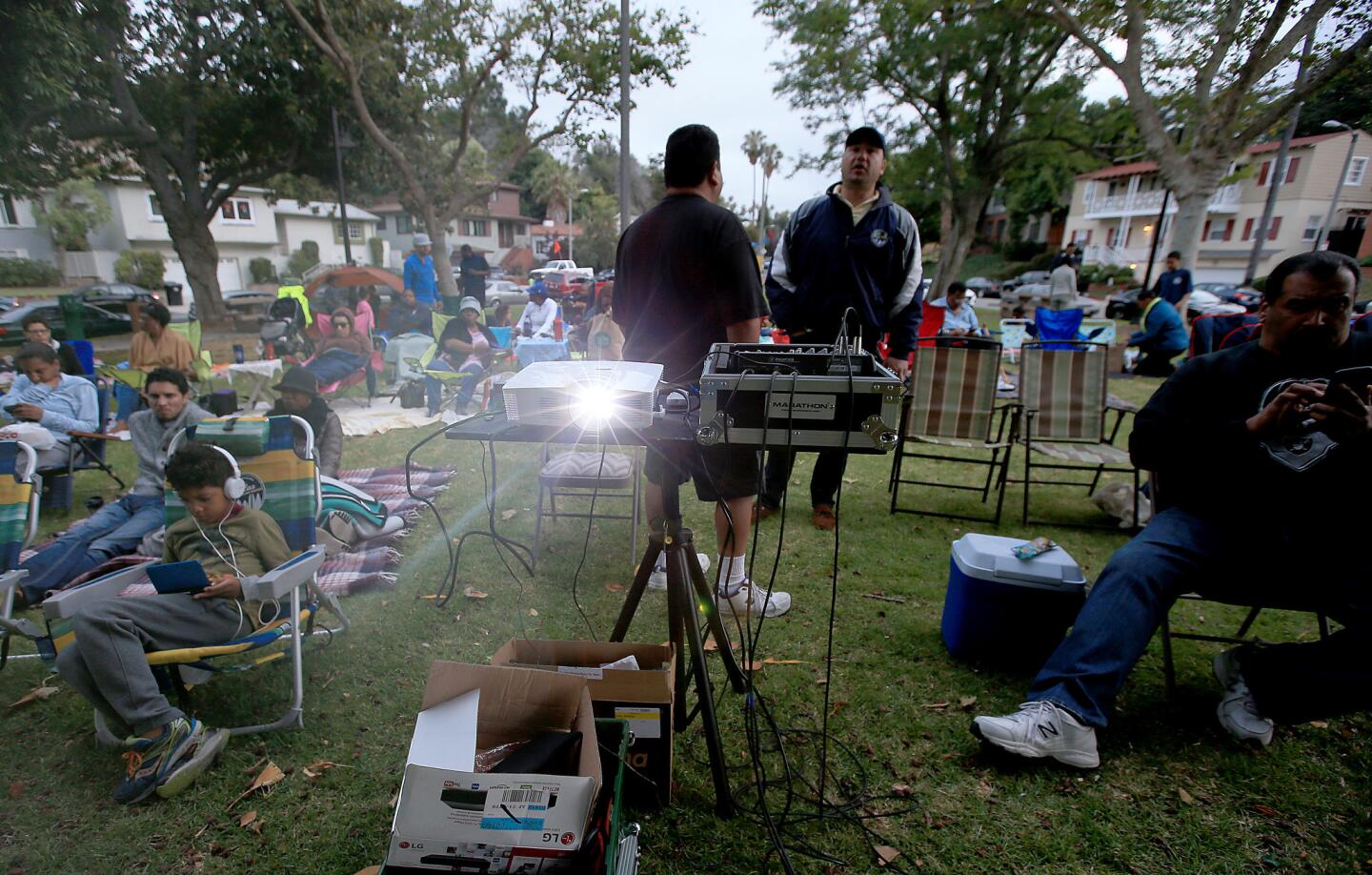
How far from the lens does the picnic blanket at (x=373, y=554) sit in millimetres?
3018

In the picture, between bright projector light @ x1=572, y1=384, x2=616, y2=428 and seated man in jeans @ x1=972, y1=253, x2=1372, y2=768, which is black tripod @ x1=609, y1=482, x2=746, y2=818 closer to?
bright projector light @ x1=572, y1=384, x2=616, y2=428

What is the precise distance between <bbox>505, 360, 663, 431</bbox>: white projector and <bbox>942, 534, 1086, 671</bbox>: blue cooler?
1.67 metres

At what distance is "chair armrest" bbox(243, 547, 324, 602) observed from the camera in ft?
6.97

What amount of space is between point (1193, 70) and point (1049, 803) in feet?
40.0

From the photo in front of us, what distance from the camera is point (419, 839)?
4.54 ft

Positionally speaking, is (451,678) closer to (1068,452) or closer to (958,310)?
(1068,452)

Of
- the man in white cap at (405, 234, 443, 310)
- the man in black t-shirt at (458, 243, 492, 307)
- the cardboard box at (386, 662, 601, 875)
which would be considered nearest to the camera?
the cardboard box at (386, 662, 601, 875)

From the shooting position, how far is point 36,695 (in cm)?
245

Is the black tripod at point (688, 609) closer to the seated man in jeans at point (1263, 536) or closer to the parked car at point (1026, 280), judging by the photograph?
the seated man in jeans at point (1263, 536)

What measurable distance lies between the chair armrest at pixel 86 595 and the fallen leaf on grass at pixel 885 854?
261cm

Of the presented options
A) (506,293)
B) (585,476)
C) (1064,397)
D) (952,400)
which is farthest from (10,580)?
(506,293)

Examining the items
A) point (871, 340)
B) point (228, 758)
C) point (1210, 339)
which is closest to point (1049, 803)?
point (871, 340)

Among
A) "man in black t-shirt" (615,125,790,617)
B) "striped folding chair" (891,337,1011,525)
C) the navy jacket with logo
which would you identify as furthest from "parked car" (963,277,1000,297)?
"man in black t-shirt" (615,125,790,617)

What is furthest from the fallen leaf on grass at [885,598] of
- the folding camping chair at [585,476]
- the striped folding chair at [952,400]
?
the folding camping chair at [585,476]
